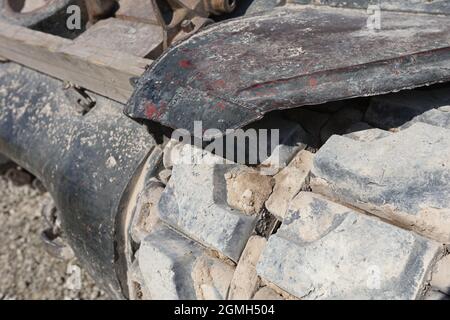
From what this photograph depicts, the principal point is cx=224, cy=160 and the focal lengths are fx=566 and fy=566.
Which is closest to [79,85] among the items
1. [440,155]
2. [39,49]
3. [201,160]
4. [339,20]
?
[39,49]

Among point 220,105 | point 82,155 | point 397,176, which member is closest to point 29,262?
point 82,155

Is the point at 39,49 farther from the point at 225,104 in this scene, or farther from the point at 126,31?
the point at 225,104

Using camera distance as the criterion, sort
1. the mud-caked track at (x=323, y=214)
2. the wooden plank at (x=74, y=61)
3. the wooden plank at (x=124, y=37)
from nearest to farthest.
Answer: the mud-caked track at (x=323, y=214) < the wooden plank at (x=74, y=61) < the wooden plank at (x=124, y=37)

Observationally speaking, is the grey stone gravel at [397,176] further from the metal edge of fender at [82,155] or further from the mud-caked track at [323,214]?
the metal edge of fender at [82,155]

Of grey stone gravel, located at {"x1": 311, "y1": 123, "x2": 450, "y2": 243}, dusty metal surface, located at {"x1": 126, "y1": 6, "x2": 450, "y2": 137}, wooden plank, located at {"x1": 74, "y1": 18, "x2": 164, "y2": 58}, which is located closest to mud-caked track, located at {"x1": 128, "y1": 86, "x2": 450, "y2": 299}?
grey stone gravel, located at {"x1": 311, "y1": 123, "x2": 450, "y2": 243}

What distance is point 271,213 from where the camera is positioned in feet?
3.92

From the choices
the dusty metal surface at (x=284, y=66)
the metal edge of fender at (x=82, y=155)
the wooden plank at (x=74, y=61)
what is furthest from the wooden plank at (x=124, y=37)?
the dusty metal surface at (x=284, y=66)

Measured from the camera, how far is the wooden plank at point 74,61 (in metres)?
1.51

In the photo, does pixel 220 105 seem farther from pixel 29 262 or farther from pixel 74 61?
pixel 29 262

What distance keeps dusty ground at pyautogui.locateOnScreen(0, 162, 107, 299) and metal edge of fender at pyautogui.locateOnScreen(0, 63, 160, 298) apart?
2.03 ft

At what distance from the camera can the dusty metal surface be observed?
3.27 feet

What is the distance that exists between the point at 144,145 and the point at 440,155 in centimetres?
82

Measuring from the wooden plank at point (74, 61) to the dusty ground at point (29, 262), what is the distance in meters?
0.92

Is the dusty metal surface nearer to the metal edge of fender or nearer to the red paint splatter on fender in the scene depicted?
the red paint splatter on fender
